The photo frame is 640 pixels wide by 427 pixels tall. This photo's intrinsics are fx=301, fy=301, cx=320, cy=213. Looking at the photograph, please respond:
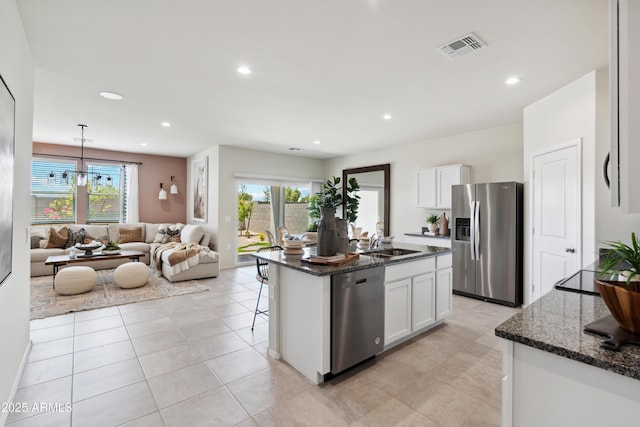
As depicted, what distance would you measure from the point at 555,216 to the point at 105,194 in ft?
28.6

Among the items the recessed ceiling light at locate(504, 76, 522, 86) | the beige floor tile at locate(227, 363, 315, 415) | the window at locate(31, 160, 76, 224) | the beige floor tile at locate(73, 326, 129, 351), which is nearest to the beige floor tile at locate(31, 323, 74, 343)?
the beige floor tile at locate(73, 326, 129, 351)

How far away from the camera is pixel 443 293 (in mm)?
3477

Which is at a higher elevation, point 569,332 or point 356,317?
point 569,332

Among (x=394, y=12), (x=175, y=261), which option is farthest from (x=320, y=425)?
(x=175, y=261)

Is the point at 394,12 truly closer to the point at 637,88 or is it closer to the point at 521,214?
the point at 637,88

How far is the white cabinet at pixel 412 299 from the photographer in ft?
9.21

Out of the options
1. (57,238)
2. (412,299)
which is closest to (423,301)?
(412,299)

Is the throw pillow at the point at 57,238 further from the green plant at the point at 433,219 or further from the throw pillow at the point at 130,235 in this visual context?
the green plant at the point at 433,219

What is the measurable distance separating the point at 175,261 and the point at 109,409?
11.4ft

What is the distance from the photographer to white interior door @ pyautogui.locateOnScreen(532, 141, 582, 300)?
10.5ft

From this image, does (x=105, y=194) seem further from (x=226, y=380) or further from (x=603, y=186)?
(x=603, y=186)

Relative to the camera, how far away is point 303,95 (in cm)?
360

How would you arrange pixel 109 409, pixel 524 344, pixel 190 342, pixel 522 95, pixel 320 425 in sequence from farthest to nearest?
pixel 522 95
pixel 190 342
pixel 109 409
pixel 320 425
pixel 524 344

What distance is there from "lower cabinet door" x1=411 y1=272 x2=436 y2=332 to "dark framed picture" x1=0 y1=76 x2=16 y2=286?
312cm
